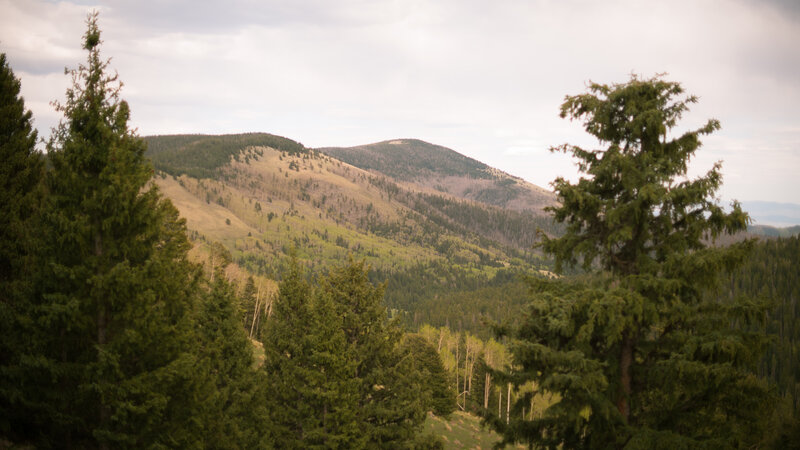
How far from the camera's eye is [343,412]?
1670cm

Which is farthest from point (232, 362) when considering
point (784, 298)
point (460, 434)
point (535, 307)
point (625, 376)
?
point (784, 298)

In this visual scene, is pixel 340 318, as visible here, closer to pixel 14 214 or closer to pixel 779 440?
pixel 14 214

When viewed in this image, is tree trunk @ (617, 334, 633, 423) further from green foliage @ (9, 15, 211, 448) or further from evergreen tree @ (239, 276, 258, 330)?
evergreen tree @ (239, 276, 258, 330)

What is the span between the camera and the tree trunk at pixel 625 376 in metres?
9.09

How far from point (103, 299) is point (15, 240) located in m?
4.99

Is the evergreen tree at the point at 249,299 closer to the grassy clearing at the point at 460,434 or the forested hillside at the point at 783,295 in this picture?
the grassy clearing at the point at 460,434

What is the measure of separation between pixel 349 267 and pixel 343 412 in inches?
241

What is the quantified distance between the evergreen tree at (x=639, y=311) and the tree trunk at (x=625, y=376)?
3 cm

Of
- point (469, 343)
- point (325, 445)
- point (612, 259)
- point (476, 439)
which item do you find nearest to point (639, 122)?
point (612, 259)

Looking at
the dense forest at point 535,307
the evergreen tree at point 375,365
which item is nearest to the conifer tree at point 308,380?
the evergreen tree at point 375,365

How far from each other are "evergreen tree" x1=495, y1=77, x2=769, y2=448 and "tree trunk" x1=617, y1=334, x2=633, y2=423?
3cm

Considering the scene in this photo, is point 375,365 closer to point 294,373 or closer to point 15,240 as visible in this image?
point 294,373

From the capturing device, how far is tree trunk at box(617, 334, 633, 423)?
9.09 metres

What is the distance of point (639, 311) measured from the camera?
8242mm
